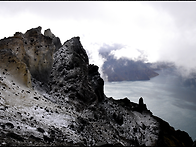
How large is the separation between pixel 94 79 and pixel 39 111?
71.2ft

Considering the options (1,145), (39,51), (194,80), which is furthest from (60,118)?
(194,80)

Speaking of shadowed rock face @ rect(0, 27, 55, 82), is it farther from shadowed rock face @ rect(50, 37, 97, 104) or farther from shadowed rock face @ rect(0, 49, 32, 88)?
shadowed rock face @ rect(0, 49, 32, 88)

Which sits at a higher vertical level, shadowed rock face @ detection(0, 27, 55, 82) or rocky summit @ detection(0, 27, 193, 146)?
shadowed rock face @ detection(0, 27, 55, 82)

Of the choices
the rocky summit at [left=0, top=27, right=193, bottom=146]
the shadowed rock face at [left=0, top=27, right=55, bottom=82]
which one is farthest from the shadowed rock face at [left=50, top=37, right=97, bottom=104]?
the shadowed rock face at [left=0, top=27, right=55, bottom=82]

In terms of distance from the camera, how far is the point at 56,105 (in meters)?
16.8

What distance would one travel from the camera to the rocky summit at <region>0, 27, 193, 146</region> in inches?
399

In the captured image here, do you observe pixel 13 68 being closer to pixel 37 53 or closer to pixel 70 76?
pixel 37 53

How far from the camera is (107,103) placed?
105 ft

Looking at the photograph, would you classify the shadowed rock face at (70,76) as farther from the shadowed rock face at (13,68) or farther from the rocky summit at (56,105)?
the shadowed rock face at (13,68)

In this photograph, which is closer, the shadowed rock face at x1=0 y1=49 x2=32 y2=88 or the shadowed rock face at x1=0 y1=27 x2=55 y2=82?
the shadowed rock face at x1=0 y1=49 x2=32 y2=88

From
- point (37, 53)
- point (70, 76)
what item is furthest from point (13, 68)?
point (70, 76)

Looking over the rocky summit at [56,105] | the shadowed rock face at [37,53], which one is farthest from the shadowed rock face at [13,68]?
the shadowed rock face at [37,53]

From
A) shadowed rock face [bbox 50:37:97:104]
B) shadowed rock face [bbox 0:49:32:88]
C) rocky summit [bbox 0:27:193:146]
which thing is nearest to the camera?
rocky summit [bbox 0:27:193:146]

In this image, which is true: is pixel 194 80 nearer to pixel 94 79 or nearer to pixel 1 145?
pixel 94 79
